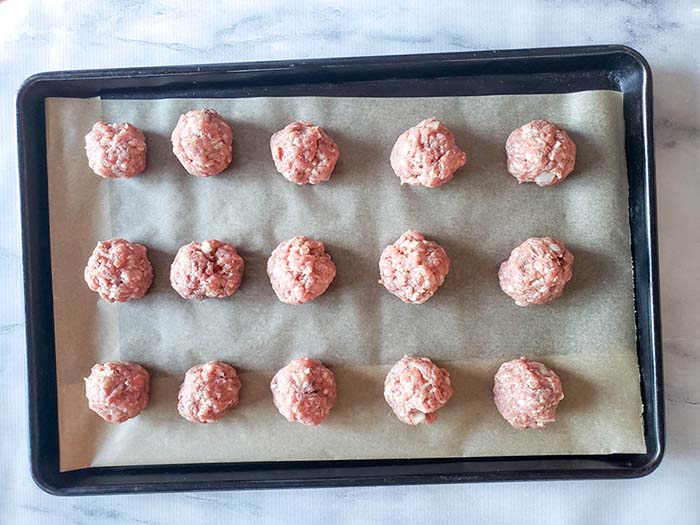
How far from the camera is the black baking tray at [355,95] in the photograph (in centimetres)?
191

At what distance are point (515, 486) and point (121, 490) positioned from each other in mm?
1272

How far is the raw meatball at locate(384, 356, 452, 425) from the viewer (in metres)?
1.85

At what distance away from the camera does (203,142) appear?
1.88 m

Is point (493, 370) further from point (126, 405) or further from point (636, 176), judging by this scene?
point (126, 405)

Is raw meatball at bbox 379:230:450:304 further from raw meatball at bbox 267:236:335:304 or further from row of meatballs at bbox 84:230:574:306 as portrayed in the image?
raw meatball at bbox 267:236:335:304

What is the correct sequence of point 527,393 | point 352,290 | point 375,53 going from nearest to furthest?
point 527,393
point 352,290
point 375,53

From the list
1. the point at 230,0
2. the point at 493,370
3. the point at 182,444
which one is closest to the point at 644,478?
the point at 493,370

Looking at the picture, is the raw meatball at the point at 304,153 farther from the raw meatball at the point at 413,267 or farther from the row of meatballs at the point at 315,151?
the raw meatball at the point at 413,267

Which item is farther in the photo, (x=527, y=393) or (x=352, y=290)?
(x=352, y=290)

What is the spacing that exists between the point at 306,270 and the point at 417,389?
486mm

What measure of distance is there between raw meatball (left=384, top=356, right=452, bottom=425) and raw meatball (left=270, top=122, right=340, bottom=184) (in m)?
0.64

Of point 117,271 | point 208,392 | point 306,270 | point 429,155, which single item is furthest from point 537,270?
point 117,271

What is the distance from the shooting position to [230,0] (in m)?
2.13

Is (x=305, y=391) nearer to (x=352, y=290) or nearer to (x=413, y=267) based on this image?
(x=352, y=290)
